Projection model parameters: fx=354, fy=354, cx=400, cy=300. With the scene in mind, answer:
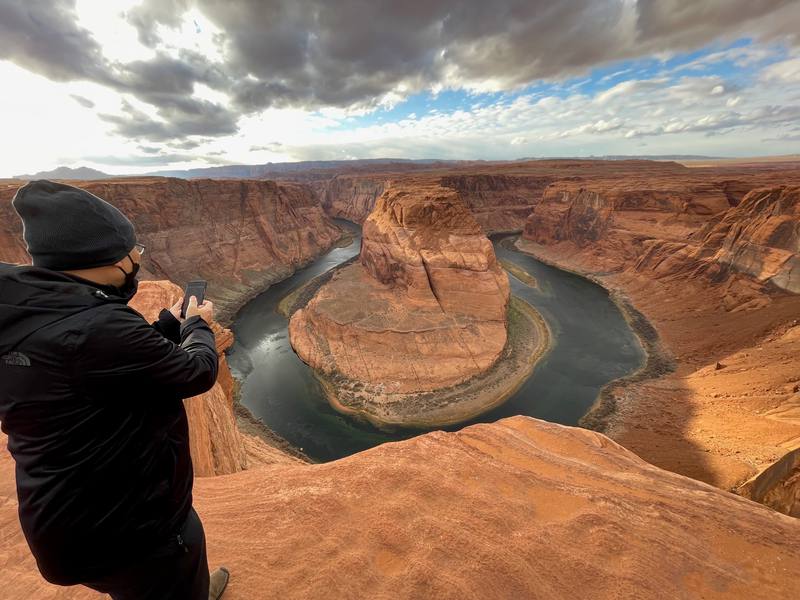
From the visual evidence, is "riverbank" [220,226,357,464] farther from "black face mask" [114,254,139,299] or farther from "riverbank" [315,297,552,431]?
"black face mask" [114,254,139,299]

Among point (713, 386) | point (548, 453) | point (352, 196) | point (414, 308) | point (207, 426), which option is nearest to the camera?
point (548, 453)

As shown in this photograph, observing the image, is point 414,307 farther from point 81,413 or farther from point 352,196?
point 352,196

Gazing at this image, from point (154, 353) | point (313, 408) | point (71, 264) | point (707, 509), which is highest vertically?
point (71, 264)

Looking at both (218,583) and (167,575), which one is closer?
(167,575)

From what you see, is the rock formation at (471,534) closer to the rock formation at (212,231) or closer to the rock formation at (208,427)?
the rock formation at (208,427)

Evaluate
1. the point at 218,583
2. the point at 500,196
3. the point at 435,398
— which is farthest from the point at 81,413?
the point at 500,196

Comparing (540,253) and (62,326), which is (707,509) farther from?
(540,253)

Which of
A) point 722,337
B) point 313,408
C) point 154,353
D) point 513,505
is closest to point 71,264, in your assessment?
point 154,353

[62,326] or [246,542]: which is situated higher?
[62,326]

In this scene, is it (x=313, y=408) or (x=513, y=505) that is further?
(x=313, y=408)
